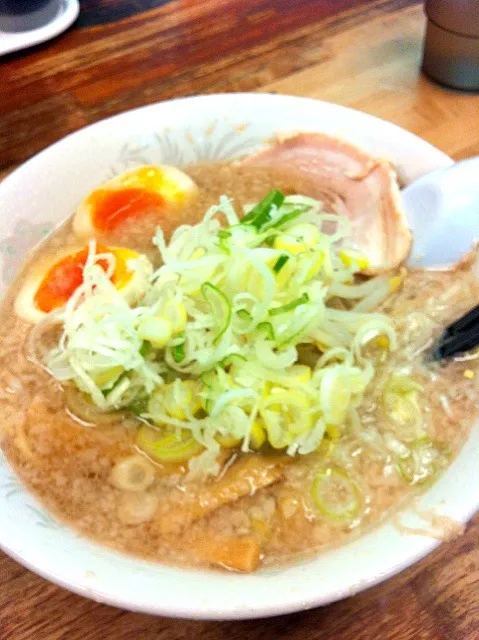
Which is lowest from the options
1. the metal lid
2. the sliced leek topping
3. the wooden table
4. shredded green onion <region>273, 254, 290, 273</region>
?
the sliced leek topping

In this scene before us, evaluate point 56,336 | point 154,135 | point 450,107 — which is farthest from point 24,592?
point 450,107

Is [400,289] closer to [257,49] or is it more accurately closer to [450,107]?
[450,107]

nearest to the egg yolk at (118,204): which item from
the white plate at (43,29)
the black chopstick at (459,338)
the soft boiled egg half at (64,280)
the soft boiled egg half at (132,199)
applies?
the soft boiled egg half at (132,199)

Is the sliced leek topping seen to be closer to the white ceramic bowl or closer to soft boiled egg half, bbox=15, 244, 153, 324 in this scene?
the white ceramic bowl

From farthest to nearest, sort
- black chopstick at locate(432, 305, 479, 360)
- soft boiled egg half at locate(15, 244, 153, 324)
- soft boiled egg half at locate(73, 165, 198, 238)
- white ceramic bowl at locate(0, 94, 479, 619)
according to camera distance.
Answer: soft boiled egg half at locate(73, 165, 198, 238) → soft boiled egg half at locate(15, 244, 153, 324) → black chopstick at locate(432, 305, 479, 360) → white ceramic bowl at locate(0, 94, 479, 619)

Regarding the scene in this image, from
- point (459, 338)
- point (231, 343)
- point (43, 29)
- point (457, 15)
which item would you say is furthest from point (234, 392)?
point (43, 29)

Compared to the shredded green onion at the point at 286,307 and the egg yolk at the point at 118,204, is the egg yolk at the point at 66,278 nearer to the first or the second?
the egg yolk at the point at 118,204

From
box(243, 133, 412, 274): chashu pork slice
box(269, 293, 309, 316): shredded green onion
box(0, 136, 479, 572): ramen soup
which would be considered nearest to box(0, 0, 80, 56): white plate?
box(243, 133, 412, 274): chashu pork slice
